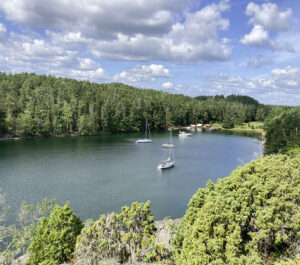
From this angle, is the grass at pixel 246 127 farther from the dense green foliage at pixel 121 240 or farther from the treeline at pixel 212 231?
the dense green foliage at pixel 121 240

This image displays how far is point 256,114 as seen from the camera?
6614 inches

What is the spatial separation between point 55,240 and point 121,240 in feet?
16.6

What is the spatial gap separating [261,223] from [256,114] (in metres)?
166

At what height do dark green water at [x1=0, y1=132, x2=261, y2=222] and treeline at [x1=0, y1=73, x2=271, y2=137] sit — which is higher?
treeline at [x1=0, y1=73, x2=271, y2=137]

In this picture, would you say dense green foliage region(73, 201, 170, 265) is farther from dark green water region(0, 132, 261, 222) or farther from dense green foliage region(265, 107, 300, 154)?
dense green foliage region(265, 107, 300, 154)

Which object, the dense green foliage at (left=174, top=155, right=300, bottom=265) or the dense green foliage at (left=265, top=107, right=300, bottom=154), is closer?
the dense green foliage at (left=174, top=155, right=300, bottom=265)

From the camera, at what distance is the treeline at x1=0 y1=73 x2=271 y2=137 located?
95312 millimetres

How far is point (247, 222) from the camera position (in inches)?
648

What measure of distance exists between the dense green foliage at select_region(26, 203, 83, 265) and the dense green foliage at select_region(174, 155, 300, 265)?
318 inches

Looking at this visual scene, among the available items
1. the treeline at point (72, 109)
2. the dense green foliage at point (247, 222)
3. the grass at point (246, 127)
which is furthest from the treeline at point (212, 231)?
the grass at point (246, 127)

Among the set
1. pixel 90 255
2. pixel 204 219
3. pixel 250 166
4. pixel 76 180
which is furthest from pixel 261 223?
pixel 76 180

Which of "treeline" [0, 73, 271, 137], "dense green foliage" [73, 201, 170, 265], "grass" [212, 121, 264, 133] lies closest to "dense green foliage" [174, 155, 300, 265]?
"dense green foliage" [73, 201, 170, 265]

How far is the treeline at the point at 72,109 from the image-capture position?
313 feet

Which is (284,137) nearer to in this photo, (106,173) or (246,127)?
(106,173)
